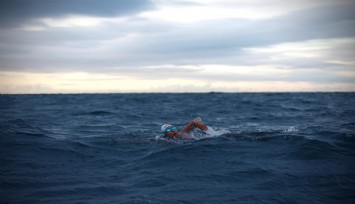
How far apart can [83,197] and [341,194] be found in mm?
5309

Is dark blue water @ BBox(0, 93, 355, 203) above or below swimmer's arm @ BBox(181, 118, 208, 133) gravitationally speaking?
below

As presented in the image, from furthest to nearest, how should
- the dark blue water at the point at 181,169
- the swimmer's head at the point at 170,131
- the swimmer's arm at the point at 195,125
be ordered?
the swimmer's arm at the point at 195,125
the swimmer's head at the point at 170,131
the dark blue water at the point at 181,169

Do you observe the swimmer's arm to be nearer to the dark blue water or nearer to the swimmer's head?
the swimmer's head

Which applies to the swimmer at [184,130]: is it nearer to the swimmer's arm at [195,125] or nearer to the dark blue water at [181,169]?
the swimmer's arm at [195,125]

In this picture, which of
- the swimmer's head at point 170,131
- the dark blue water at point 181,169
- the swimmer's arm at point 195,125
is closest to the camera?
the dark blue water at point 181,169

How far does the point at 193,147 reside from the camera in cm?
1012

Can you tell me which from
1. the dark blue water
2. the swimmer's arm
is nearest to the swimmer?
the swimmer's arm

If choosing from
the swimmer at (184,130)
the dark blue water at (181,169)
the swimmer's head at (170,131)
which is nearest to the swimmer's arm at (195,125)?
the swimmer at (184,130)

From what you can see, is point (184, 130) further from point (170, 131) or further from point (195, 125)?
point (170, 131)

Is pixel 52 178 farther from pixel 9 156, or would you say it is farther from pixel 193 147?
pixel 193 147

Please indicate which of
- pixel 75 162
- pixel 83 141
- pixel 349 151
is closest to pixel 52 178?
pixel 75 162

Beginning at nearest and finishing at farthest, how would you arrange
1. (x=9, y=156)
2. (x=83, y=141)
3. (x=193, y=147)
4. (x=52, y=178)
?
1. (x=52, y=178)
2. (x=9, y=156)
3. (x=193, y=147)
4. (x=83, y=141)

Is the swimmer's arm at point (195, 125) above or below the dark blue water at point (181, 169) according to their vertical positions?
above

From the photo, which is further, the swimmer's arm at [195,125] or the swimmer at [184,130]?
the swimmer's arm at [195,125]
